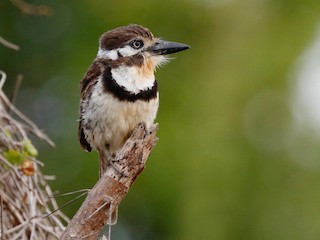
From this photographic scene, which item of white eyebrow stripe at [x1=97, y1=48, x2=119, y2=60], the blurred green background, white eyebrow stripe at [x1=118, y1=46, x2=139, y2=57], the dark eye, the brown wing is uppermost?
the dark eye

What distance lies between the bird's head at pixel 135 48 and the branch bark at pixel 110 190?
544 mm

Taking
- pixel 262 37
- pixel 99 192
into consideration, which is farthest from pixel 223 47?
pixel 99 192

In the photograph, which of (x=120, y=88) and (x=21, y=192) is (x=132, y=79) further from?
(x=21, y=192)

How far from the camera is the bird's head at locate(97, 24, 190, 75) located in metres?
5.21

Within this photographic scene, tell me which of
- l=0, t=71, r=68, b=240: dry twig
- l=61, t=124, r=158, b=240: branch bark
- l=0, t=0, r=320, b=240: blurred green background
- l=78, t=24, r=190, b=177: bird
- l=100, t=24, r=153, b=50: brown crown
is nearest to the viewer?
l=61, t=124, r=158, b=240: branch bark

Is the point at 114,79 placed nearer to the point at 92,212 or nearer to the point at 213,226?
the point at 92,212

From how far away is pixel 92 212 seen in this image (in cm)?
452

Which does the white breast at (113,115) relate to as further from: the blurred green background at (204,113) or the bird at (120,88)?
the blurred green background at (204,113)

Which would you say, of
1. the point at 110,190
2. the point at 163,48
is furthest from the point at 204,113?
the point at 110,190

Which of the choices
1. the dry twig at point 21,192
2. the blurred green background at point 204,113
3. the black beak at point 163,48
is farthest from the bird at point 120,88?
the blurred green background at point 204,113

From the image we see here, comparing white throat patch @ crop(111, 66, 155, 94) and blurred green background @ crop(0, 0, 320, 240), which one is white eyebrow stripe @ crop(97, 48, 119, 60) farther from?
blurred green background @ crop(0, 0, 320, 240)

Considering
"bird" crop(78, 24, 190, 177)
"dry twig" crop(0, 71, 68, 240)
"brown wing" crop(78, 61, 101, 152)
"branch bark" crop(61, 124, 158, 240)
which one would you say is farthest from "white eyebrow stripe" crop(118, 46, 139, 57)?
"branch bark" crop(61, 124, 158, 240)

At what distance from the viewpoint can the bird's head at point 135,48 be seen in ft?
17.1

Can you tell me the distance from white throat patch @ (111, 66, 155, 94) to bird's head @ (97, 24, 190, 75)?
25 mm
